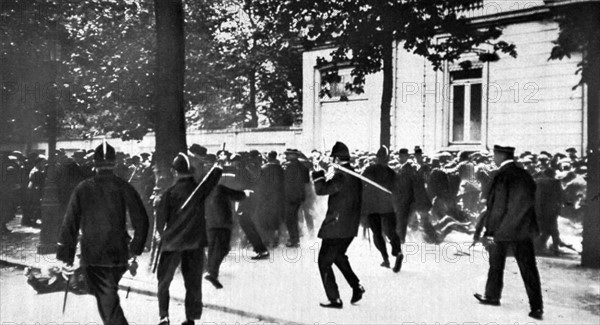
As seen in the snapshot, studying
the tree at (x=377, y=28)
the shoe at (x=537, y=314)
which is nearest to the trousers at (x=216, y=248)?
the tree at (x=377, y=28)

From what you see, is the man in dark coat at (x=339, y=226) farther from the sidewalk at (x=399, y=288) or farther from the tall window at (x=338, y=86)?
the tall window at (x=338, y=86)

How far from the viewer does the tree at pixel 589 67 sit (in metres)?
6.30

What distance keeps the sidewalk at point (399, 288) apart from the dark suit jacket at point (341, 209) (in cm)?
81

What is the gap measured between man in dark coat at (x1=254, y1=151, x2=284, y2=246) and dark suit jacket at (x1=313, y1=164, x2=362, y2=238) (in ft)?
8.79

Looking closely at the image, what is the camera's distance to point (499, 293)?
5.90 meters

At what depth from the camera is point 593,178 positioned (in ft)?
23.2

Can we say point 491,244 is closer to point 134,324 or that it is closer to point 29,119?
point 134,324

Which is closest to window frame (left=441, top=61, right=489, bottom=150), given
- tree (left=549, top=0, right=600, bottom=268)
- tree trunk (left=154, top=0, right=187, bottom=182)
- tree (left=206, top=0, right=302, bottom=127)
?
tree (left=549, top=0, right=600, bottom=268)

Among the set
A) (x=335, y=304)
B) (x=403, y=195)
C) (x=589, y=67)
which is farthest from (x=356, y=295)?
(x=589, y=67)

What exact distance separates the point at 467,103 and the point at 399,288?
2671 millimetres

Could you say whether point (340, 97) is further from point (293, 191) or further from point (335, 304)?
point (335, 304)

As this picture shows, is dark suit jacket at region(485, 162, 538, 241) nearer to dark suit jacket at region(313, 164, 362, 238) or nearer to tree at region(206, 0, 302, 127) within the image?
dark suit jacket at region(313, 164, 362, 238)

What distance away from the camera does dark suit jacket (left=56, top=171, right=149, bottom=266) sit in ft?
16.0

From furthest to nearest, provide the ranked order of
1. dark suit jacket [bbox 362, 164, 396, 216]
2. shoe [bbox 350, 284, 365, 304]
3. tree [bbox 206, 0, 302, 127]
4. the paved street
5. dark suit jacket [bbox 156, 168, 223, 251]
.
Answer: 1. dark suit jacket [bbox 362, 164, 396, 216]
2. tree [bbox 206, 0, 302, 127]
3. shoe [bbox 350, 284, 365, 304]
4. the paved street
5. dark suit jacket [bbox 156, 168, 223, 251]
